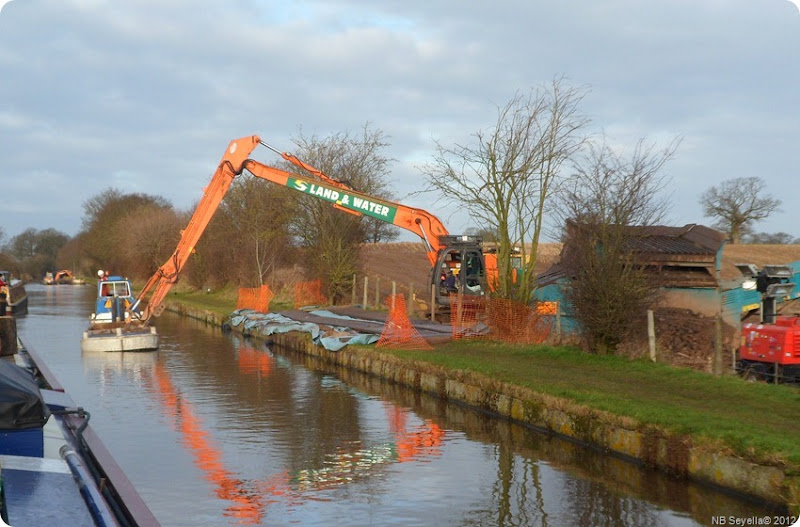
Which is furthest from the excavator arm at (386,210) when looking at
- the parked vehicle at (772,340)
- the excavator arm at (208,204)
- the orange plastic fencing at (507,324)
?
the parked vehicle at (772,340)

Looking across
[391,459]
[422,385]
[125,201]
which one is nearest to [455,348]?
[422,385]

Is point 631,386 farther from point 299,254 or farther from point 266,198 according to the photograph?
point 266,198

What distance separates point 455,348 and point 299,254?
25.3 m

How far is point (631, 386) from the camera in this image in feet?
45.2

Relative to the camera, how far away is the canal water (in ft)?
31.1

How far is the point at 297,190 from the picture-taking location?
26844 mm

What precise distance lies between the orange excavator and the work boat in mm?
603

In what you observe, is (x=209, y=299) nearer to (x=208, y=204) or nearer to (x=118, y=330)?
(x=208, y=204)

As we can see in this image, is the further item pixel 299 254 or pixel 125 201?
pixel 125 201

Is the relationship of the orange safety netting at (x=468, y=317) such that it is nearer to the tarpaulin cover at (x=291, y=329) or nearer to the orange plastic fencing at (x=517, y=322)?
the orange plastic fencing at (x=517, y=322)

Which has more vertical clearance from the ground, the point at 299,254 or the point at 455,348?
the point at 299,254

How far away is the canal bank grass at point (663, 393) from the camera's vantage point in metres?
10.0

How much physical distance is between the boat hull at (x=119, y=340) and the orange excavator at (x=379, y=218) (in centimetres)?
150

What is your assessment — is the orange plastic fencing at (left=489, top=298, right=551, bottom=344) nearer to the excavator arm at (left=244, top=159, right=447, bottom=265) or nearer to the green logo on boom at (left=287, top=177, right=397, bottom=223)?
the excavator arm at (left=244, top=159, right=447, bottom=265)
